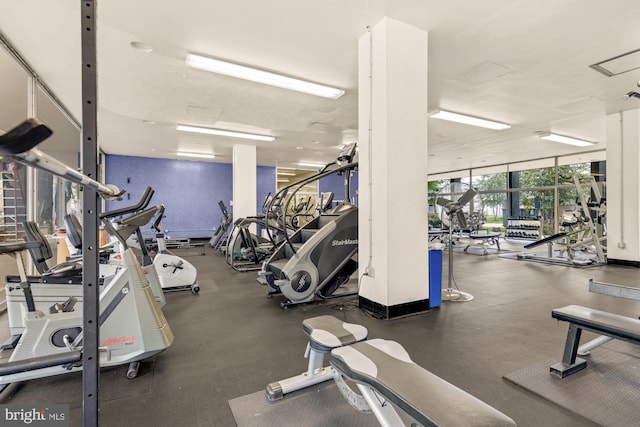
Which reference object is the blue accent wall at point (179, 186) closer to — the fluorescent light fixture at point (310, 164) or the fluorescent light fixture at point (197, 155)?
the fluorescent light fixture at point (197, 155)

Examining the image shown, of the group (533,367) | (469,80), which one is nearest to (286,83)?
(469,80)

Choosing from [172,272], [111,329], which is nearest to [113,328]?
[111,329]

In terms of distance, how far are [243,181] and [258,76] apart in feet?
15.0

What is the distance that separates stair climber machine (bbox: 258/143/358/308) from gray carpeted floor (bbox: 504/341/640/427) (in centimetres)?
201

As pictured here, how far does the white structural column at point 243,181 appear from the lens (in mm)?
8375

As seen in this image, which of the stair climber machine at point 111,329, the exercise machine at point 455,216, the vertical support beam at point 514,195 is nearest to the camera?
the stair climber machine at point 111,329

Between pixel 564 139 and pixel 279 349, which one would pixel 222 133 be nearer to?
pixel 279 349

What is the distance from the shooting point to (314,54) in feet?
11.9

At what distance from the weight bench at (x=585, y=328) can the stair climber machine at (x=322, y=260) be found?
2.09 metres

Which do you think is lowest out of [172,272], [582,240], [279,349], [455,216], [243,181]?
[279,349]

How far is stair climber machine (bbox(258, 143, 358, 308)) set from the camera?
3.44 m

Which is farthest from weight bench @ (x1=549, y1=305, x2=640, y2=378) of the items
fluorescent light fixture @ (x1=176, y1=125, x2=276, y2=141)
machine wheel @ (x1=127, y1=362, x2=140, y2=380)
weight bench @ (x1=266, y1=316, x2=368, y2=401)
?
fluorescent light fixture @ (x1=176, y1=125, x2=276, y2=141)

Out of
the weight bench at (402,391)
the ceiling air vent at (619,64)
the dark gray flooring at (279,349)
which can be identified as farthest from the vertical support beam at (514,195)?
the weight bench at (402,391)

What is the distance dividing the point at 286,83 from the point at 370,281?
296 cm
